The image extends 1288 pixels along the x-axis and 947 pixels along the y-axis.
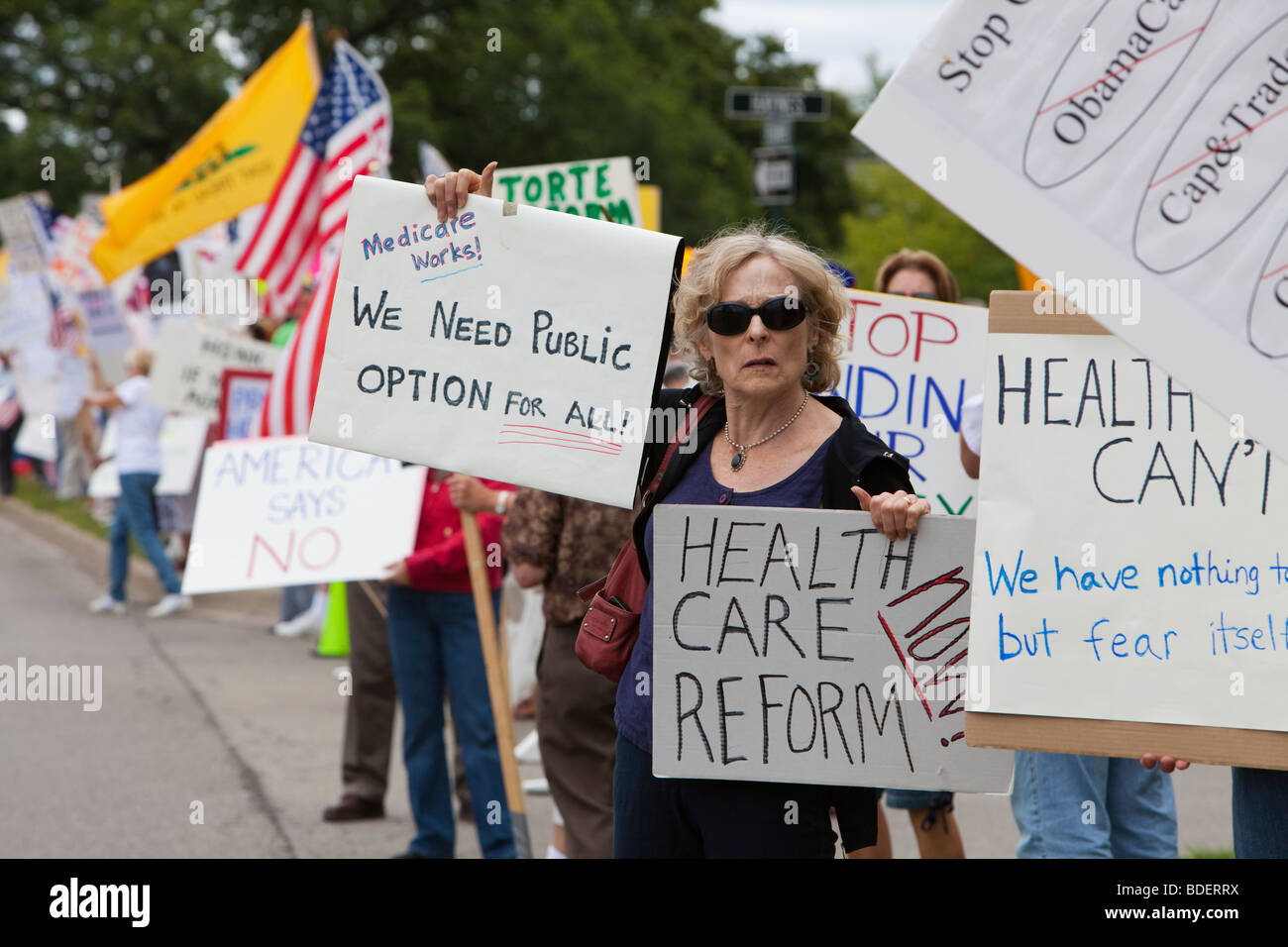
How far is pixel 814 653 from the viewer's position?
2781 mm

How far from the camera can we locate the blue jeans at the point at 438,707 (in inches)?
211

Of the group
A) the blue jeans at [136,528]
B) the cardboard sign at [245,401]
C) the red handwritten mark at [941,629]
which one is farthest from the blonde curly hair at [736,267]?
the blue jeans at [136,528]

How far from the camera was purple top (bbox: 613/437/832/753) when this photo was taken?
2816mm

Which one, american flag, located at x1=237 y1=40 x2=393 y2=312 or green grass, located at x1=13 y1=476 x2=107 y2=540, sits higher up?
american flag, located at x1=237 y1=40 x2=393 y2=312

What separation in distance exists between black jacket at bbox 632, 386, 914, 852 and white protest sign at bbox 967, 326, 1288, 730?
27cm

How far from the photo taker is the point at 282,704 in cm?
824

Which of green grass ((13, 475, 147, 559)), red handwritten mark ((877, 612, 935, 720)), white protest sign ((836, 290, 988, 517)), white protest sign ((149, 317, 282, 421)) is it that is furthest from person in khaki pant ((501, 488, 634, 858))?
green grass ((13, 475, 147, 559))

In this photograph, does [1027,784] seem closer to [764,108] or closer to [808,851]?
[808,851]

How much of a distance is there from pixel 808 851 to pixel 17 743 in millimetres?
5448

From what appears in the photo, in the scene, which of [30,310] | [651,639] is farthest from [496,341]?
[30,310]

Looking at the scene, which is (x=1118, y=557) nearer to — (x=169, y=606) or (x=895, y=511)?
(x=895, y=511)

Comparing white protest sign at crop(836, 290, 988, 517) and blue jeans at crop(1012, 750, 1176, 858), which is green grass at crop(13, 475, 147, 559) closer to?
white protest sign at crop(836, 290, 988, 517)
